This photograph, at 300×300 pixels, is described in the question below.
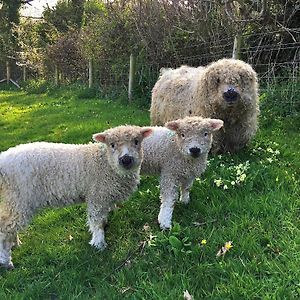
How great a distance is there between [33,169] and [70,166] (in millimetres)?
382

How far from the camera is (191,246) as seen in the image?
417 cm

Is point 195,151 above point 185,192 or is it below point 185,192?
above

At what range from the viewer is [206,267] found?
12.6ft

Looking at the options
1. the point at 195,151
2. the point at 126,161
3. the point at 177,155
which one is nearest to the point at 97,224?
the point at 126,161

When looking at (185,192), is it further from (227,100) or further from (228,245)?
(227,100)

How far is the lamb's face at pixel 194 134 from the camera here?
4.71 meters

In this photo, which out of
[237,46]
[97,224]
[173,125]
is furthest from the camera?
[237,46]

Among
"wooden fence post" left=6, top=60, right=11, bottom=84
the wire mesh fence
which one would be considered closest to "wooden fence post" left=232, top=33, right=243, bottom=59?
the wire mesh fence

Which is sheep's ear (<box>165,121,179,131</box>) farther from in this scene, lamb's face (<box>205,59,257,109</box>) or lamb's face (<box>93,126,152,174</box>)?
lamb's face (<box>205,59,257,109</box>)

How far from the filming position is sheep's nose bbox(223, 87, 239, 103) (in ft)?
19.6

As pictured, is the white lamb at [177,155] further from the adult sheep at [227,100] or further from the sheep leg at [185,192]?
the adult sheep at [227,100]

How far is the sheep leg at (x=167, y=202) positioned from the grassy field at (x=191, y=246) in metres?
0.13

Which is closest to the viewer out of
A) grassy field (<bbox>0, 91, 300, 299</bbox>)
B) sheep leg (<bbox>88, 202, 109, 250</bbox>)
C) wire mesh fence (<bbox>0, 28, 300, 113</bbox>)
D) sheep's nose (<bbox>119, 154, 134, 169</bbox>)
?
grassy field (<bbox>0, 91, 300, 299</bbox>)

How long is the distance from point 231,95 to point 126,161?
7.35ft
